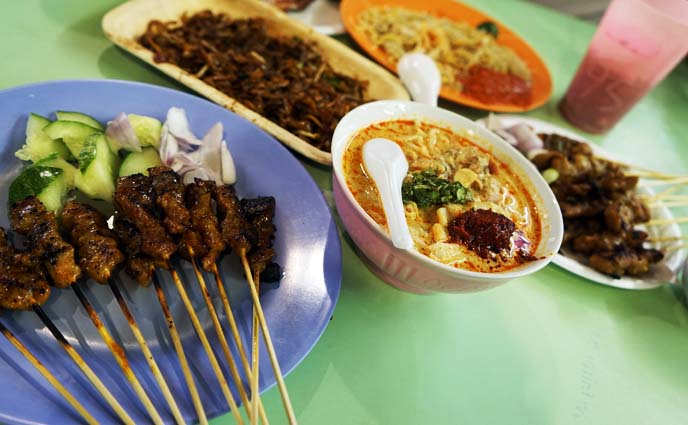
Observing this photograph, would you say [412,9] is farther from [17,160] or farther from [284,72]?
[17,160]

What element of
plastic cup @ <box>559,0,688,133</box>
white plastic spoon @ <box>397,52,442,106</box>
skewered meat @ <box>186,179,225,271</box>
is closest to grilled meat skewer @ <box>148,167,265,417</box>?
skewered meat @ <box>186,179,225,271</box>

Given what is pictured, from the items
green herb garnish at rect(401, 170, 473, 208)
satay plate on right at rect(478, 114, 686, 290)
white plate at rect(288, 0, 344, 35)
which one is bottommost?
satay plate on right at rect(478, 114, 686, 290)

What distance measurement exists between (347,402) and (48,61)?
2.70 m

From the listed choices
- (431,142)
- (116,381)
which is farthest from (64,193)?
(431,142)

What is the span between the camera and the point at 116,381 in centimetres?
159

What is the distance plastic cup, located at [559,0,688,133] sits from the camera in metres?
3.38

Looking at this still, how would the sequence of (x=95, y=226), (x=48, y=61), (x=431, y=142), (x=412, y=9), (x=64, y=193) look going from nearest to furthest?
(x=95, y=226)
(x=64, y=193)
(x=431, y=142)
(x=48, y=61)
(x=412, y=9)

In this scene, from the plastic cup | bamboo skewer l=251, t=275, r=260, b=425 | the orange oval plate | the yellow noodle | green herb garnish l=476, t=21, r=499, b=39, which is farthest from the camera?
green herb garnish l=476, t=21, r=499, b=39

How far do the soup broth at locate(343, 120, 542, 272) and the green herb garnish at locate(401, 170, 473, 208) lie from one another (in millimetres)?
11

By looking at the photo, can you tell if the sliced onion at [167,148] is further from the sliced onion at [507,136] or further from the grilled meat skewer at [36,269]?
the sliced onion at [507,136]

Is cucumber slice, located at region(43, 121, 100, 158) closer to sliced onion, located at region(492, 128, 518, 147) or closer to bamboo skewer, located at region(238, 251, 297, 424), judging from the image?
bamboo skewer, located at region(238, 251, 297, 424)

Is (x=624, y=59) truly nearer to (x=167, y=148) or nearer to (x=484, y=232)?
(x=484, y=232)

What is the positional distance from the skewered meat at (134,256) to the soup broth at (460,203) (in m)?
A: 0.94

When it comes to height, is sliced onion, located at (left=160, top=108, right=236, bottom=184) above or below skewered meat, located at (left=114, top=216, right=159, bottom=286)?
above
